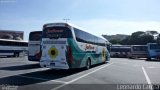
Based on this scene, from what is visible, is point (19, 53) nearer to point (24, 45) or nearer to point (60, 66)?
point (24, 45)

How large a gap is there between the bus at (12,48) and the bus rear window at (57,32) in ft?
70.5

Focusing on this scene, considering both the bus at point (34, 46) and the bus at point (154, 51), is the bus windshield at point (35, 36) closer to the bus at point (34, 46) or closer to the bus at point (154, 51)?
the bus at point (34, 46)

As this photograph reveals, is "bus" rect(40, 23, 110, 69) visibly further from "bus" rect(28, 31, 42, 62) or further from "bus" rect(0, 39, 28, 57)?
"bus" rect(0, 39, 28, 57)

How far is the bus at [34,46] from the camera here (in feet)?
63.6

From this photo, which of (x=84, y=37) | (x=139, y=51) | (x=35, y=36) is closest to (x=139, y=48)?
(x=139, y=51)

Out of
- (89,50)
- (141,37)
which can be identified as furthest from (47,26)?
(141,37)

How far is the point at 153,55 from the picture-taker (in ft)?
129

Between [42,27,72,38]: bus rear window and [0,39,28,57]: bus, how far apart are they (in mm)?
21493

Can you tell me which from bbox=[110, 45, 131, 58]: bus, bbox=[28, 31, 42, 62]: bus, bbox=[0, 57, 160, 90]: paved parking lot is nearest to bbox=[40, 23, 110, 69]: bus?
bbox=[0, 57, 160, 90]: paved parking lot

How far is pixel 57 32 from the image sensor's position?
550 inches

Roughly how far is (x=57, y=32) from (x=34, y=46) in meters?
6.33

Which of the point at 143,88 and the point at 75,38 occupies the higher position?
the point at 75,38

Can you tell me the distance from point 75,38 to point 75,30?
1.92 ft

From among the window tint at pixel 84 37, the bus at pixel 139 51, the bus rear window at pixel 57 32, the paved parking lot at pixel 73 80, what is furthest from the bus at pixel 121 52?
the bus rear window at pixel 57 32
